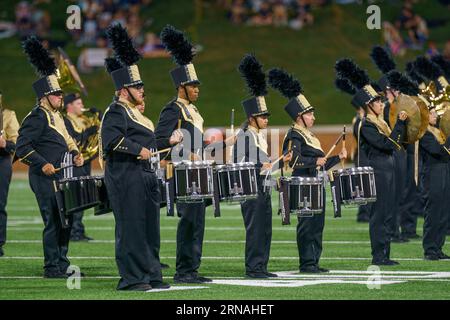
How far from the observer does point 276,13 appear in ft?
110

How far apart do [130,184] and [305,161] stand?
2.33 meters

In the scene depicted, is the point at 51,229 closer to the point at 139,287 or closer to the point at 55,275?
the point at 55,275

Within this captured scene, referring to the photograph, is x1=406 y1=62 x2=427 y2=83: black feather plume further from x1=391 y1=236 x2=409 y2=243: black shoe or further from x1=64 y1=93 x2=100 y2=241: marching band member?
x1=64 y1=93 x2=100 y2=241: marching band member

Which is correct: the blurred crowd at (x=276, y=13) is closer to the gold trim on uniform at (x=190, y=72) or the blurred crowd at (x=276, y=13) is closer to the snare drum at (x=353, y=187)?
the snare drum at (x=353, y=187)

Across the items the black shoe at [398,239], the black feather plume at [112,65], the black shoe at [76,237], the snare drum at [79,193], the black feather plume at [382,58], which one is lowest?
the black shoe at [398,239]

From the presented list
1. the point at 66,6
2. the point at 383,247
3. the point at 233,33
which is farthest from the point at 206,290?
the point at 66,6

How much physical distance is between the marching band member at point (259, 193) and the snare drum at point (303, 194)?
194mm

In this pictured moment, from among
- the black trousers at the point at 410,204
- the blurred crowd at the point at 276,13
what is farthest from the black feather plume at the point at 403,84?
the blurred crowd at the point at 276,13

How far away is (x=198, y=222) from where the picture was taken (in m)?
11.0

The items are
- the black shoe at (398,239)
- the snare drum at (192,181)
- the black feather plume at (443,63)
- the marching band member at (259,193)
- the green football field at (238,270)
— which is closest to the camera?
the green football field at (238,270)

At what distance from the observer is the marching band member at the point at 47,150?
1152cm

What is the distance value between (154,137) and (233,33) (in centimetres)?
2298
